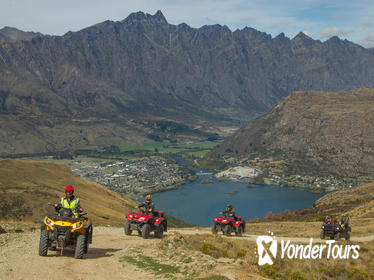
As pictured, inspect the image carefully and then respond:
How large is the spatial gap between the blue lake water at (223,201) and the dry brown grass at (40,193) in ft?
Result: 179

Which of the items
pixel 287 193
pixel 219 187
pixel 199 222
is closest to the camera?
pixel 199 222

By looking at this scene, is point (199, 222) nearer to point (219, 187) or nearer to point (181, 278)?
point (219, 187)

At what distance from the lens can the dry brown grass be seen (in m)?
49.5

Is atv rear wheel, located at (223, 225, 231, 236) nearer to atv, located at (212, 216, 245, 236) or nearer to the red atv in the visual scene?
atv, located at (212, 216, 245, 236)

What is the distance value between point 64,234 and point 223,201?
151 m

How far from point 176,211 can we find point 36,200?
98.1m

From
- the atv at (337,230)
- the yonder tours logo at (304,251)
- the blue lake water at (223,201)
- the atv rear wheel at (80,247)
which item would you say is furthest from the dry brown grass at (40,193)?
the blue lake water at (223,201)

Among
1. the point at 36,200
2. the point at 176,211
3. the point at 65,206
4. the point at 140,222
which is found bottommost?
the point at 176,211

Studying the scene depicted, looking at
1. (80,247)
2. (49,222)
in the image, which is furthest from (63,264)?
(49,222)

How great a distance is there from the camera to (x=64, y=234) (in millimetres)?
19531

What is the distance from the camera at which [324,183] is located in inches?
7657

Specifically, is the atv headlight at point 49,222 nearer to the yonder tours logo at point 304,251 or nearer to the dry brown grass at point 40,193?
the yonder tours logo at point 304,251

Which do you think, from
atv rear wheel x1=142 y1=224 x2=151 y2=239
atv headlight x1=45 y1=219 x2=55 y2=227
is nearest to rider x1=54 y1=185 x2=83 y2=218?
atv headlight x1=45 y1=219 x2=55 y2=227

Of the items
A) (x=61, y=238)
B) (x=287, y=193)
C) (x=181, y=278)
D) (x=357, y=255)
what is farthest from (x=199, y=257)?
(x=287, y=193)
